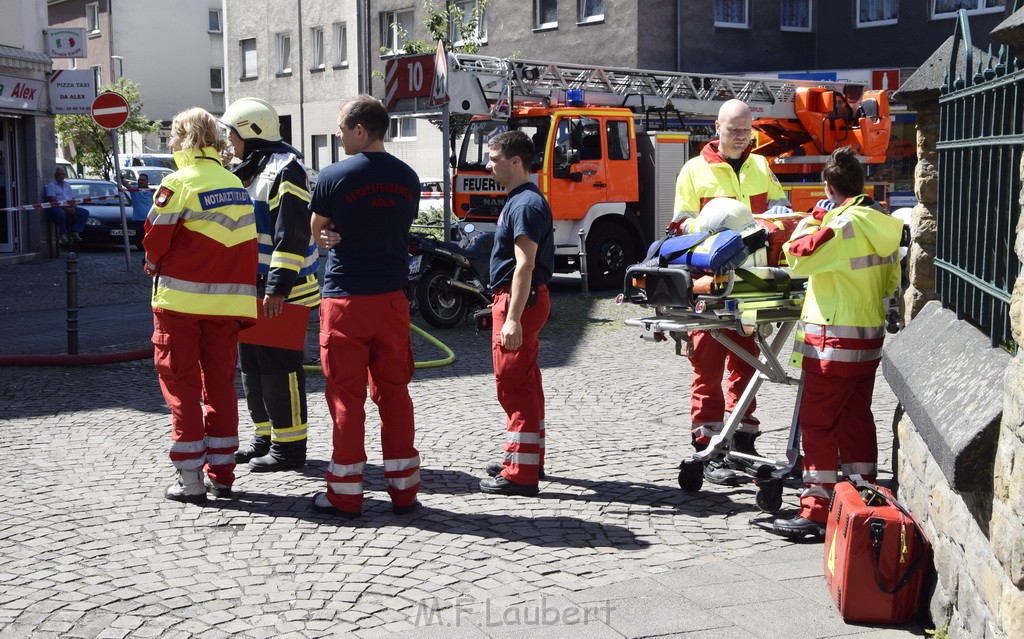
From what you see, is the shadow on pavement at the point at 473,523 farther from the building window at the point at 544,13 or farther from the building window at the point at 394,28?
the building window at the point at 394,28

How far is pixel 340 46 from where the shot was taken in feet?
127

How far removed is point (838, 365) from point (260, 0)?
129ft

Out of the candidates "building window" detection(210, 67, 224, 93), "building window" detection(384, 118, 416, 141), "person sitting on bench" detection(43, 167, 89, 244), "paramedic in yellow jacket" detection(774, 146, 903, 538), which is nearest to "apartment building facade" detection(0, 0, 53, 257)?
"person sitting on bench" detection(43, 167, 89, 244)

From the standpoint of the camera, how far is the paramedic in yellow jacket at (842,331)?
17.9 feet

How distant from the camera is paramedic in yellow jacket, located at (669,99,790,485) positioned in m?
6.64

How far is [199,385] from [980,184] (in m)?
3.73

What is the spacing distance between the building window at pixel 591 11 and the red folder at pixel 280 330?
24.3 meters

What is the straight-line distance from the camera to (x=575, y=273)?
19.5m

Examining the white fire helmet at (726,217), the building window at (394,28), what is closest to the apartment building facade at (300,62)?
the building window at (394,28)

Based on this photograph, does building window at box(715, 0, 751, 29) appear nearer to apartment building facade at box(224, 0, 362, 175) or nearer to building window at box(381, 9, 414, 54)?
building window at box(381, 9, 414, 54)

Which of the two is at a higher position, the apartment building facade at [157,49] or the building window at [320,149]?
the apartment building facade at [157,49]

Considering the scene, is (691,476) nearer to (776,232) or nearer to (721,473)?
(721,473)

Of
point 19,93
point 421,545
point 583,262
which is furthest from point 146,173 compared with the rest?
point 421,545

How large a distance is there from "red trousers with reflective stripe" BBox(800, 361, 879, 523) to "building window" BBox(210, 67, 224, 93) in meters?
46.4
